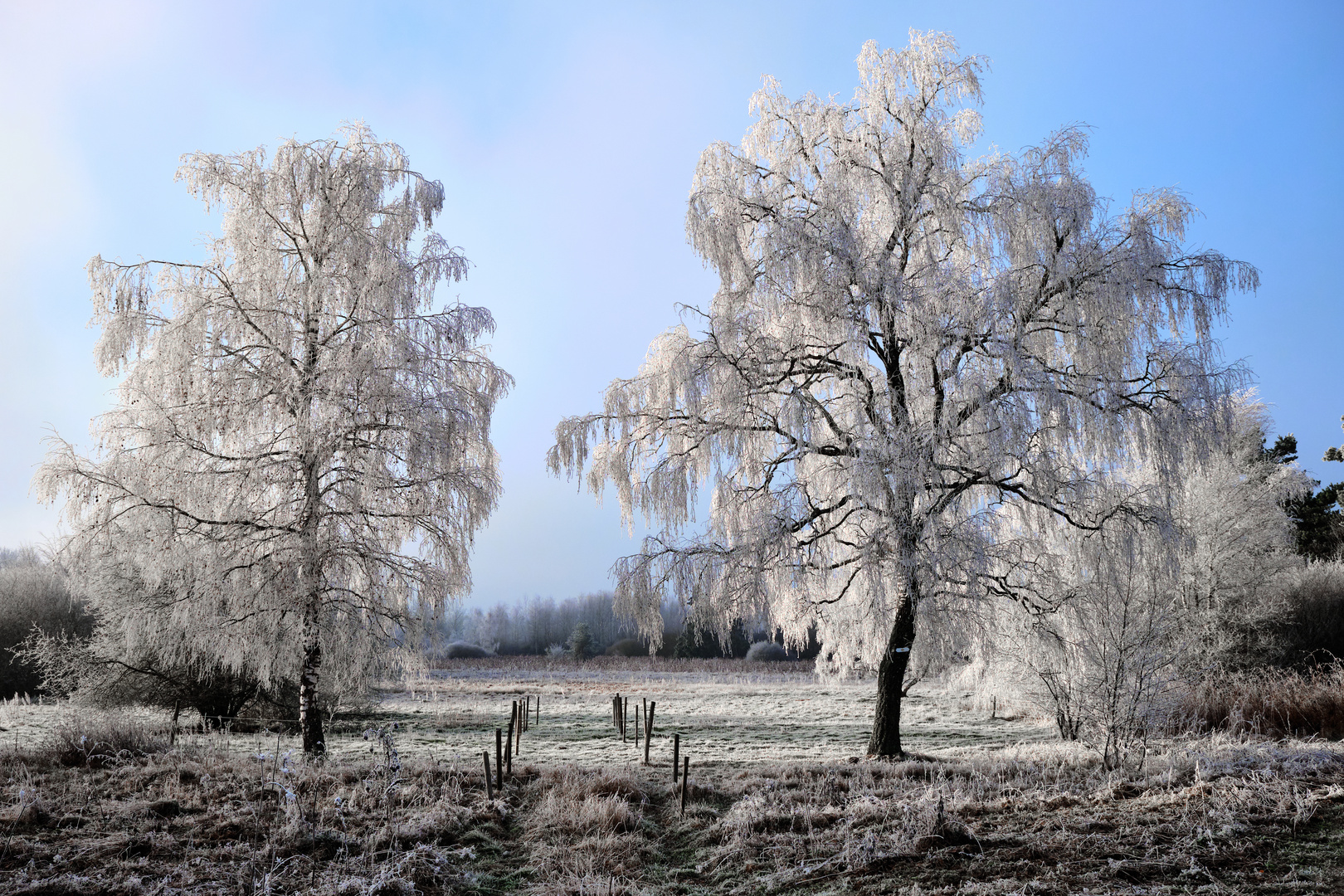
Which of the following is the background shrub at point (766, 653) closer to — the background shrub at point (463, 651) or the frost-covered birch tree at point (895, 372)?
the background shrub at point (463, 651)

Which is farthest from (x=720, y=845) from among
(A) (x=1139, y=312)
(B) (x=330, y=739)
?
(B) (x=330, y=739)

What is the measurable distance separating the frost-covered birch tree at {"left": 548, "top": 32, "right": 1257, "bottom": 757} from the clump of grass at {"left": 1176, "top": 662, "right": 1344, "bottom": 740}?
16.3ft

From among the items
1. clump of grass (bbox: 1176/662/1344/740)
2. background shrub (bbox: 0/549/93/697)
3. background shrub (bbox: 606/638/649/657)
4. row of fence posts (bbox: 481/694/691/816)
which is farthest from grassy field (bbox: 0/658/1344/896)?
background shrub (bbox: 606/638/649/657)

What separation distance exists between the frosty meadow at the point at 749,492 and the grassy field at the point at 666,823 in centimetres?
7

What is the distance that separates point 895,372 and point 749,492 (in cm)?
244

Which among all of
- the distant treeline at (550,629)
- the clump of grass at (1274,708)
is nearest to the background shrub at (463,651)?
the distant treeline at (550,629)

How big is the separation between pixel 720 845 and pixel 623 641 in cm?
4653

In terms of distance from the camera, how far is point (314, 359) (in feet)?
36.2

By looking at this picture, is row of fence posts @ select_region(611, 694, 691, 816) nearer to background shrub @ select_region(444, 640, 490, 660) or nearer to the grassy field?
the grassy field

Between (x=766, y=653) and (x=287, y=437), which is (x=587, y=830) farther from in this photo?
(x=766, y=653)

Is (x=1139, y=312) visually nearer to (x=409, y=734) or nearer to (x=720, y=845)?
(x=720, y=845)

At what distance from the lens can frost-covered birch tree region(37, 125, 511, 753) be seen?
10172 millimetres

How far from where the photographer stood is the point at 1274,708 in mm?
12359

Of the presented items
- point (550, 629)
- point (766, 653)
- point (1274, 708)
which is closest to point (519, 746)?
point (1274, 708)
